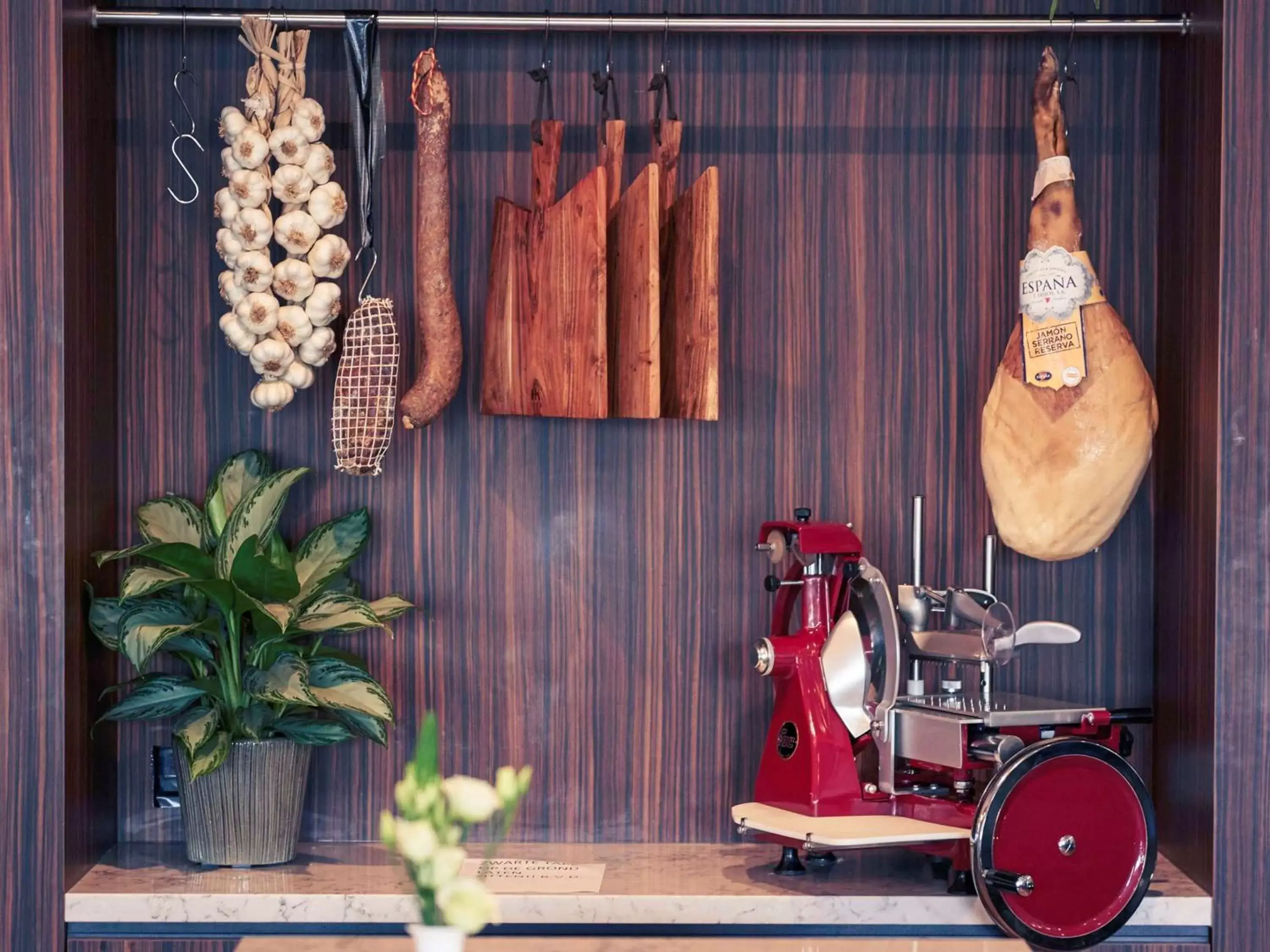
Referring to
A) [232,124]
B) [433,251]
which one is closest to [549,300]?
[433,251]

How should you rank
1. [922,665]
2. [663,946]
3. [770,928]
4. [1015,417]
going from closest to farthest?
[663,946]
[770,928]
[1015,417]
[922,665]

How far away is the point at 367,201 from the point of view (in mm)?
2205

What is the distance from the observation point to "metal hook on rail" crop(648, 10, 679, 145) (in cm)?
221

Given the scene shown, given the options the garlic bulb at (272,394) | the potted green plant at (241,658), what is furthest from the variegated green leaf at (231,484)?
the garlic bulb at (272,394)

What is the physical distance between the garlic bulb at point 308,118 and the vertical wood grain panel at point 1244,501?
139 cm

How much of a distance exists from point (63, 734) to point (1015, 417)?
1542mm

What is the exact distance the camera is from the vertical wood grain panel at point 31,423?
2066mm

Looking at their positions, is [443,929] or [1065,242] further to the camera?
[1065,242]

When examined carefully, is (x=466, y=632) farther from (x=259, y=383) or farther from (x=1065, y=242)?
(x=1065, y=242)

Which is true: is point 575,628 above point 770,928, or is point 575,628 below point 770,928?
above

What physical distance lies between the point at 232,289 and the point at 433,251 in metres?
0.32

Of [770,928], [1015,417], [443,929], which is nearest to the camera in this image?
[443,929]

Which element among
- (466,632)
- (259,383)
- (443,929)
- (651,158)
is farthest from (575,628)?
(443,929)

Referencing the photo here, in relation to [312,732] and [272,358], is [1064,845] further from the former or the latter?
[272,358]
